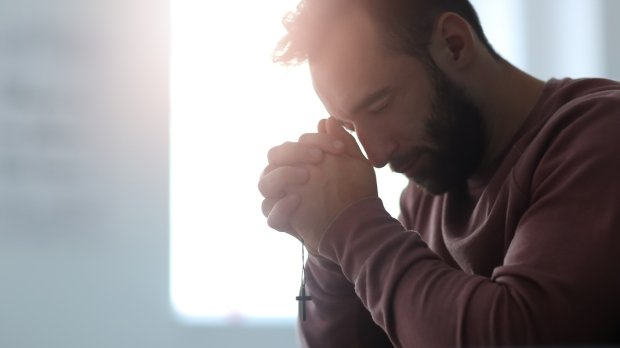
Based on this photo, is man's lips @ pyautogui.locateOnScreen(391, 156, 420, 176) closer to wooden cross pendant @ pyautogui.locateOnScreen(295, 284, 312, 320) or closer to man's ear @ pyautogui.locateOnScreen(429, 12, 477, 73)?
man's ear @ pyautogui.locateOnScreen(429, 12, 477, 73)

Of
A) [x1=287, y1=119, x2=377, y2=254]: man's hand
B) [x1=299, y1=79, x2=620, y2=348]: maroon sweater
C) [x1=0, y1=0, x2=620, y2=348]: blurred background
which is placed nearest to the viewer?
[x1=299, y1=79, x2=620, y2=348]: maroon sweater

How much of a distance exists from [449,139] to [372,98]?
4.3 inches

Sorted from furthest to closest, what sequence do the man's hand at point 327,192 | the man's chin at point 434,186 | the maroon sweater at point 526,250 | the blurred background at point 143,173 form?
1. the blurred background at point 143,173
2. the man's chin at point 434,186
3. the man's hand at point 327,192
4. the maroon sweater at point 526,250

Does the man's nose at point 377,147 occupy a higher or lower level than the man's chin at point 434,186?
higher

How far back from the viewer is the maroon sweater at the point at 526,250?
760mm

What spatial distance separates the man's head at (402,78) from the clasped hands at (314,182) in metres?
0.04

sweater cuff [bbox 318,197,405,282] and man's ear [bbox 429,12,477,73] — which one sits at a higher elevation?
man's ear [bbox 429,12,477,73]

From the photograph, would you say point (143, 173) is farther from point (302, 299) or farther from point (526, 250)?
point (526, 250)

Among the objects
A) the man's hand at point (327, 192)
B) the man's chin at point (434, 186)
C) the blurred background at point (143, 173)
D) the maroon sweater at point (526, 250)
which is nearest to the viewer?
the maroon sweater at point (526, 250)

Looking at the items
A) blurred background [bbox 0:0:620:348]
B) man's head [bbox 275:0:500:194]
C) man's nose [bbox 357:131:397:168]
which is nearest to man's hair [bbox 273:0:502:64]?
man's head [bbox 275:0:500:194]

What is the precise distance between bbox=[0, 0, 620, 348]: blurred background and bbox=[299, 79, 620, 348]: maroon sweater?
1051mm

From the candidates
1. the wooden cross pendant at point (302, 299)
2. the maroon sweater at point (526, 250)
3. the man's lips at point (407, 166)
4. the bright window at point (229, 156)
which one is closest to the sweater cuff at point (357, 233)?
the maroon sweater at point (526, 250)

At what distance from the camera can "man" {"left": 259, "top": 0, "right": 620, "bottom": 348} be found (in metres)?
0.77

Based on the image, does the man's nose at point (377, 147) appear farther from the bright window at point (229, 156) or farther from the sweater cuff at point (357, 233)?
the bright window at point (229, 156)
